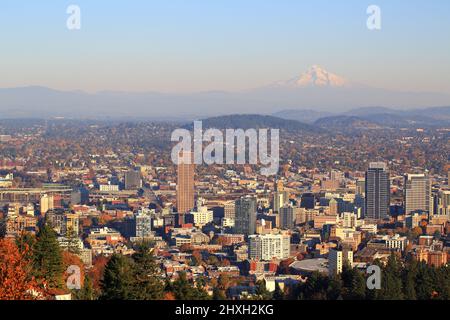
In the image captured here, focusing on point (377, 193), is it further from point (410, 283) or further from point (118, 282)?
point (118, 282)

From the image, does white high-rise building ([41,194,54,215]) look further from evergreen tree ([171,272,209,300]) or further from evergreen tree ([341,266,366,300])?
evergreen tree ([171,272,209,300])

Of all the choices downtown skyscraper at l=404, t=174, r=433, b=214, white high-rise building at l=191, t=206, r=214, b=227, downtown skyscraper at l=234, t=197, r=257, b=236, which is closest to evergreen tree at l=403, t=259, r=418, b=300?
downtown skyscraper at l=234, t=197, r=257, b=236

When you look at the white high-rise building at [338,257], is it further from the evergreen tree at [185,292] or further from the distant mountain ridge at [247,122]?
the distant mountain ridge at [247,122]

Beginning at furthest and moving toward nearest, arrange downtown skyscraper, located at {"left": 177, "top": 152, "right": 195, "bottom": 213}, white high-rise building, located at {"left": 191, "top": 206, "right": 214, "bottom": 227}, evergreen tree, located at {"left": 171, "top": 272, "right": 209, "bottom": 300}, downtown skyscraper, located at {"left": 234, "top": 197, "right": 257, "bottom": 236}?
downtown skyscraper, located at {"left": 177, "top": 152, "right": 195, "bottom": 213}, white high-rise building, located at {"left": 191, "top": 206, "right": 214, "bottom": 227}, downtown skyscraper, located at {"left": 234, "top": 197, "right": 257, "bottom": 236}, evergreen tree, located at {"left": 171, "top": 272, "right": 209, "bottom": 300}

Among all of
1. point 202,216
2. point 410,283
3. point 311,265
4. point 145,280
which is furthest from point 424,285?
point 202,216
